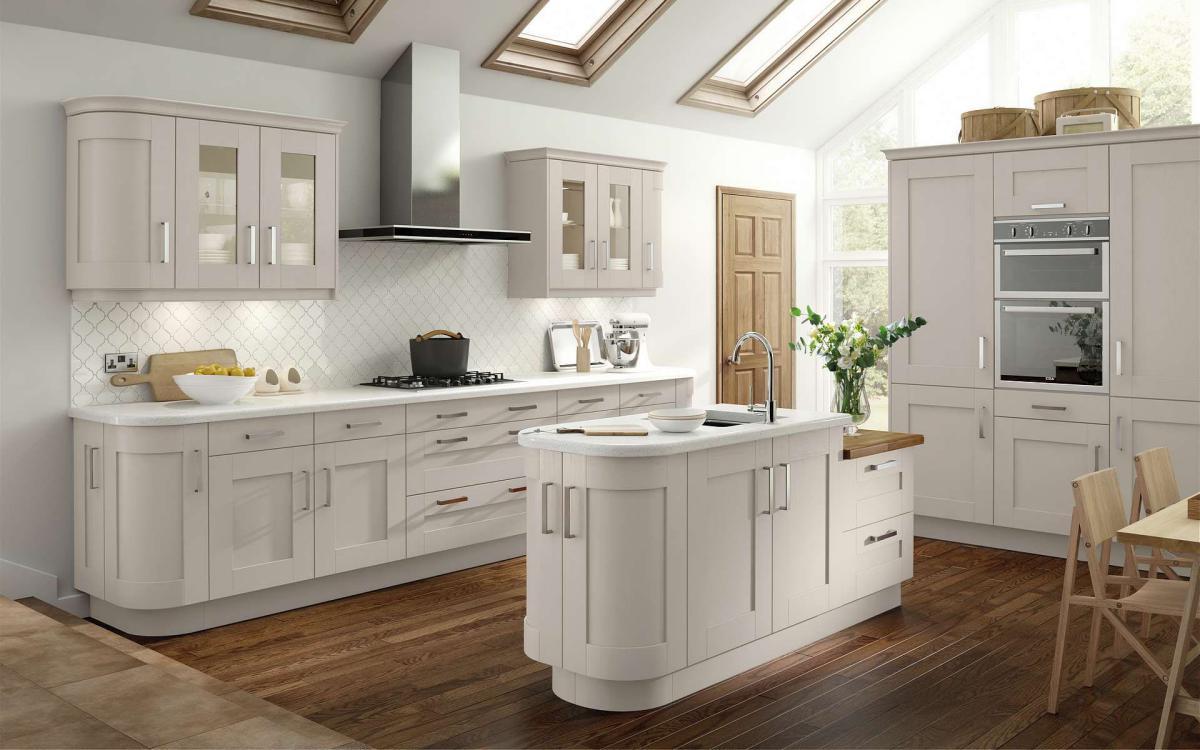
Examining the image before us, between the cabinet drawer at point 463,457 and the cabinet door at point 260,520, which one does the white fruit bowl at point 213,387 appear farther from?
the cabinet drawer at point 463,457

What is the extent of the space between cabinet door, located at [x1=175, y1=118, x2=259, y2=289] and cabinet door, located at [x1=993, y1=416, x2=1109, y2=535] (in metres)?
4.02

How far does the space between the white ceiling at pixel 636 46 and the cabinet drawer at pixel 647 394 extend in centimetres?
179

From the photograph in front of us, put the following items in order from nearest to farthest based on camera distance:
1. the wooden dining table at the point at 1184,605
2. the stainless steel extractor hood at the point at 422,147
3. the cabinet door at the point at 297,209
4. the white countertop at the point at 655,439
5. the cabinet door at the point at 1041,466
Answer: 1. the wooden dining table at the point at 1184,605
2. the white countertop at the point at 655,439
3. the cabinet door at the point at 297,209
4. the stainless steel extractor hood at the point at 422,147
5. the cabinet door at the point at 1041,466

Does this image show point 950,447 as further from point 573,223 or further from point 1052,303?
point 573,223

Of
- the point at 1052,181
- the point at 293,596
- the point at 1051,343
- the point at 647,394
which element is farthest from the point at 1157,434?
the point at 293,596

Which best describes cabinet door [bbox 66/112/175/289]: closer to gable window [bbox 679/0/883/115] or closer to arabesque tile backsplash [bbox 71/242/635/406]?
arabesque tile backsplash [bbox 71/242/635/406]

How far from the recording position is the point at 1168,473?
4.24m

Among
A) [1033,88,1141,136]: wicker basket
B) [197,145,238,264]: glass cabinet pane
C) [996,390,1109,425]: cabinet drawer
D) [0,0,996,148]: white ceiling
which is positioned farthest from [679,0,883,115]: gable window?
[197,145,238,264]: glass cabinet pane

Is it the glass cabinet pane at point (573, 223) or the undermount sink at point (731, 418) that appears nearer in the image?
the undermount sink at point (731, 418)

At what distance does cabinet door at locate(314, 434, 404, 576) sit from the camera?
4859 millimetres

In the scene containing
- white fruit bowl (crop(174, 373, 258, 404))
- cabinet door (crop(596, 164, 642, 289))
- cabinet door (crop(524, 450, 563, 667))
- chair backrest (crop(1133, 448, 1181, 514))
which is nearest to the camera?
cabinet door (crop(524, 450, 563, 667))

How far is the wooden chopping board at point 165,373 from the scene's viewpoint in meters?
4.81

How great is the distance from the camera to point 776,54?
7410 millimetres

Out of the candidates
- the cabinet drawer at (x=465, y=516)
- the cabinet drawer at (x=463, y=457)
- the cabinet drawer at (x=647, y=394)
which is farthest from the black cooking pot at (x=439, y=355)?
the cabinet drawer at (x=647, y=394)
